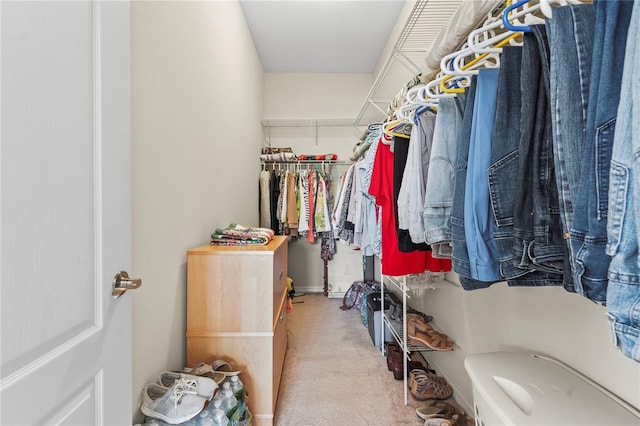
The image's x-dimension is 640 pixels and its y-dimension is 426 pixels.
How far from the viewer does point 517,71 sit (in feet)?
2.13

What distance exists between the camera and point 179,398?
A: 973mm

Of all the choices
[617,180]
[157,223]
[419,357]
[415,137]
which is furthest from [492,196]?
[419,357]

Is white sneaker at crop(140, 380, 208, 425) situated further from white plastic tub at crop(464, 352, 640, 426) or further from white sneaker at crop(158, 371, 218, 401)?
white plastic tub at crop(464, 352, 640, 426)

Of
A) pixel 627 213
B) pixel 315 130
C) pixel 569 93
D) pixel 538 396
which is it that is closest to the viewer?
pixel 627 213

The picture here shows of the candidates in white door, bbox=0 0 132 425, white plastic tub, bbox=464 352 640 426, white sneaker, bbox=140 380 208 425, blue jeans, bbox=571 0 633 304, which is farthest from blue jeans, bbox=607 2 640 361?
white sneaker, bbox=140 380 208 425

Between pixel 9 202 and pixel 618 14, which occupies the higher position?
pixel 618 14

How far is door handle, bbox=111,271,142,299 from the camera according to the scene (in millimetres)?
686

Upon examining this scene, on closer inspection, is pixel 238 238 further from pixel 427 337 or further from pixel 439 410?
pixel 439 410

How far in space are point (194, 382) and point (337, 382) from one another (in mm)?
1056

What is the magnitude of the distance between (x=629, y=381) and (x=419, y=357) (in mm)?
1560

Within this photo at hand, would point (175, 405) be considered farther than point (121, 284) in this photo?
Yes

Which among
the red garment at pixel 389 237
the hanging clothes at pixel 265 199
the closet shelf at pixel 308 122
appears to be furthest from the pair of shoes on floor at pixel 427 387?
the closet shelf at pixel 308 122

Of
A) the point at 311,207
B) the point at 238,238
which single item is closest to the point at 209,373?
the point at 238,238

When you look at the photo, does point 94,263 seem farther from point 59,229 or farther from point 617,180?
point 617,180
